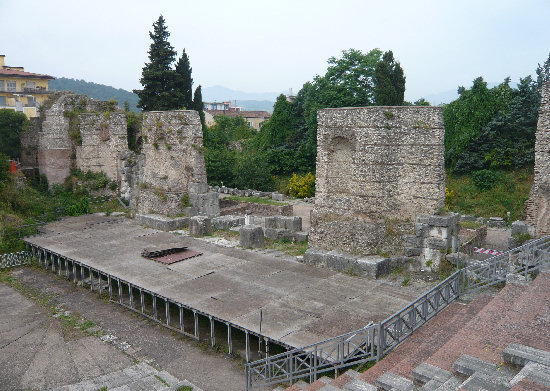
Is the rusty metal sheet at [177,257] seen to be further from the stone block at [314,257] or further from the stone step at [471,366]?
the stone step at [471,366]

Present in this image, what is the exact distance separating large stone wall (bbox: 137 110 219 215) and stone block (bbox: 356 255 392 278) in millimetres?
8571

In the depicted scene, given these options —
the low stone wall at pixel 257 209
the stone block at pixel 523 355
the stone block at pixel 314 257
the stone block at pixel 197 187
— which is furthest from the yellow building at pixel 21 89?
the stone block at pixel 523 355

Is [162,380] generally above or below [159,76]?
below

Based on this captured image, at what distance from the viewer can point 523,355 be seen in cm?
605

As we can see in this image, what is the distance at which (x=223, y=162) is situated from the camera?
1202 inches

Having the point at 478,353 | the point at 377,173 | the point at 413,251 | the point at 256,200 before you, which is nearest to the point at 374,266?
the point at 413,251

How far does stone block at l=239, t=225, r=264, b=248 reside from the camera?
1518 cm

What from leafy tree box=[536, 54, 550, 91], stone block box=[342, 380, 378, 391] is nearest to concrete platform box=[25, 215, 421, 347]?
stone block box=[342, 380, 378, 391]

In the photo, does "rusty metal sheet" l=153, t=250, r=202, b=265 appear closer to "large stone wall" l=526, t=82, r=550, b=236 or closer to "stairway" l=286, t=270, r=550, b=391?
"stairway" l=286, t=270, r=550, b=391

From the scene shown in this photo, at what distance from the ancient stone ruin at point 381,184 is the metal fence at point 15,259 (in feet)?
36.7

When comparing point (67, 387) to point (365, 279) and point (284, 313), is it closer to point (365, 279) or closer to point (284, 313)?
point (284, 313)

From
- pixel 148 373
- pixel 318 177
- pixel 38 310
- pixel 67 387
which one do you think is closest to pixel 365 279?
pixel 318 177

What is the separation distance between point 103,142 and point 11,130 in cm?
668

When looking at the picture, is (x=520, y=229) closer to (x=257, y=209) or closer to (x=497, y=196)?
(x=497, y=196)
